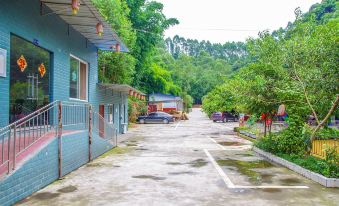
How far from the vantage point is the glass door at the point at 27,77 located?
8.98 m

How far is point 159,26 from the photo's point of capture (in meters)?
31.2

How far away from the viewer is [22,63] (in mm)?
9477

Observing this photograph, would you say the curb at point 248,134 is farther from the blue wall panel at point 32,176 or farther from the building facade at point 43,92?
the blue wall panel at point 32,176

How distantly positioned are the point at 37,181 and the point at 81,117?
4.03m

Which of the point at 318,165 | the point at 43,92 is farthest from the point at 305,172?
the point at 43,92

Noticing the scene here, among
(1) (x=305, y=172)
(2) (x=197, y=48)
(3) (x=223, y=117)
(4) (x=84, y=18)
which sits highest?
(2) (x=197, y=48)

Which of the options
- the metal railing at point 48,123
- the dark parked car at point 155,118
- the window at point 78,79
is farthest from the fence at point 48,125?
the dark parked car at point 155,118

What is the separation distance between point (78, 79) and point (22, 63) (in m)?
4.95

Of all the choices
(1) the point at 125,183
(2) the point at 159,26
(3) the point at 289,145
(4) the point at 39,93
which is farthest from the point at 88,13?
(2) the point at 159,26

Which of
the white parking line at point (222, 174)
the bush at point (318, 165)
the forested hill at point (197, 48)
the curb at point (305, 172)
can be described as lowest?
the white parking line at point (222, 174)

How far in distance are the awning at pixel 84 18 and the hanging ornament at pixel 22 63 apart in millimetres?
1598

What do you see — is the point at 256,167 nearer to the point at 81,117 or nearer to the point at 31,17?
the point at 81,117

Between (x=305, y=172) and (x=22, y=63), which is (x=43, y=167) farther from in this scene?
(x=305, y=172)

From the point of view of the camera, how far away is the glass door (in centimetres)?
898
